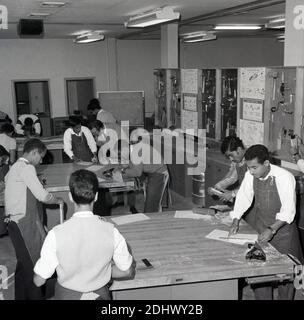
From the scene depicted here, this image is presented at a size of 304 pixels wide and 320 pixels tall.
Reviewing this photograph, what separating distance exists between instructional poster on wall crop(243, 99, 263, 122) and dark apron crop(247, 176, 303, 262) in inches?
102

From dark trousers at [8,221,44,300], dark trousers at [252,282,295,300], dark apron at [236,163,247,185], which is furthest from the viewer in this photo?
dark apron at [236,163,247,185]

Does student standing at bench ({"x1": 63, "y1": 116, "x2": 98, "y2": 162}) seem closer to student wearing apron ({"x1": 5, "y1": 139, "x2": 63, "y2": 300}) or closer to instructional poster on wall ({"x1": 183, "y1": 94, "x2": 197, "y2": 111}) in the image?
instructional poster on wall ({"x1": 183, "y1": 94, "x2": 197, "y2": 111})

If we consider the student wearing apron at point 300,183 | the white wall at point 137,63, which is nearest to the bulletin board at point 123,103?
the white wall at point 137,63

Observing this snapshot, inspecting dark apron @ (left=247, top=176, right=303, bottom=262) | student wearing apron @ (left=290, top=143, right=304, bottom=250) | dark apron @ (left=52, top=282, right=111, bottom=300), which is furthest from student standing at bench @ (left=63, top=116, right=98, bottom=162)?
dark apron @ (left=52, top=282, right=111, bottom=300)

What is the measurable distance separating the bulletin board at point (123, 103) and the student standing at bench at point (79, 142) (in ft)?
16.1

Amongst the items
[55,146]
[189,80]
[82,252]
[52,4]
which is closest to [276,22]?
[189,80]

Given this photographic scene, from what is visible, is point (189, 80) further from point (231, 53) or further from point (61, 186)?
point (231, 53)

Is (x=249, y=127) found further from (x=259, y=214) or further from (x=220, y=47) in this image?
(x=220, y=47)

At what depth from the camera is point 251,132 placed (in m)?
6.73

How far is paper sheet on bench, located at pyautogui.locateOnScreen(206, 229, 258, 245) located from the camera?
3.87 m

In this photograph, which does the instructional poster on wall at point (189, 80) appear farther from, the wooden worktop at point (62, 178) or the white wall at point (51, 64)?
the white wall at point (51, 64)

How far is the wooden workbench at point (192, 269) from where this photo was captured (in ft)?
10.6
